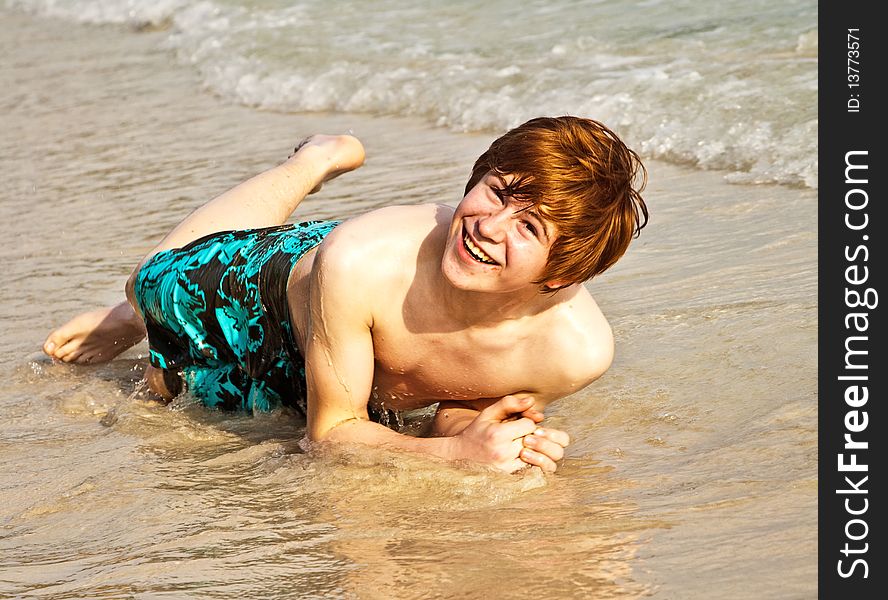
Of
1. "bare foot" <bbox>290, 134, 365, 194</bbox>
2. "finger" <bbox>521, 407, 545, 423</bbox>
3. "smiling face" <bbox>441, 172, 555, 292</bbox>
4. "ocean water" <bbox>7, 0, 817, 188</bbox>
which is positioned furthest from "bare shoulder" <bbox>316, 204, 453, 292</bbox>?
"ocean water" <bbox>7, 0, 817, 188</bbox>

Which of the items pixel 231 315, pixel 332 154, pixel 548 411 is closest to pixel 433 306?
pixel 548 411

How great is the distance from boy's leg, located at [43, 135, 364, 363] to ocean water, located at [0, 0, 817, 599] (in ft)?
0.35

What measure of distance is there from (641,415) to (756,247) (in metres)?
1.69

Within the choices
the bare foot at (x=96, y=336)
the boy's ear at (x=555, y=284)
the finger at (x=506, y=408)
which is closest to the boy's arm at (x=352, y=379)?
the finger at (x=506, y=408)

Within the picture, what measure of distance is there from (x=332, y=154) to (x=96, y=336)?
4.12 ft

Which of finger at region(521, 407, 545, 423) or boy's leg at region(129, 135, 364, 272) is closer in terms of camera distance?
finger at region(521, 407, 545, 423)

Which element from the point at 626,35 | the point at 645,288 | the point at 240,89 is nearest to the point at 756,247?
the point at 645,288

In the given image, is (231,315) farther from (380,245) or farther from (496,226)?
(496,226)

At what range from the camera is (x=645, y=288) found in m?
4.91

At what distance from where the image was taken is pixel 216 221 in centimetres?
466

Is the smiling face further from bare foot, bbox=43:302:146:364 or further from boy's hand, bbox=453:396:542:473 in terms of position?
bare foot, bbox=43:302:146:364

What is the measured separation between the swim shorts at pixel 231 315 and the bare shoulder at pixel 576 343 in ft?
2.96

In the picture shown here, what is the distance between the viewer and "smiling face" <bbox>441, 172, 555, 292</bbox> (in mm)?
3068
